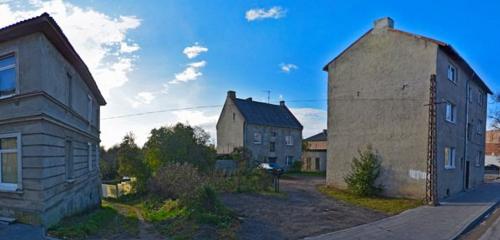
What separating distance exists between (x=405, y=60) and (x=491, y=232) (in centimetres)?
1134

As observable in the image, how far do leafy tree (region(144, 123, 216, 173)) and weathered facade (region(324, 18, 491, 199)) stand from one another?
9770 millimetres

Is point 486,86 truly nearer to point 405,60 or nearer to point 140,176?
point 405,60

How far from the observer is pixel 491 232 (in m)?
11.3

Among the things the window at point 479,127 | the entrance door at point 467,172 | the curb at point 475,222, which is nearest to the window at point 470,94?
the window at point 479,127

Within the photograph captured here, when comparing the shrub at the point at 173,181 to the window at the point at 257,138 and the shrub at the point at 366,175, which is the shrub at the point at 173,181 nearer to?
the shrub at the point at 366,175

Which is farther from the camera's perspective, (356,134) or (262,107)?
(262,107)

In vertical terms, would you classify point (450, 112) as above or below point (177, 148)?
above

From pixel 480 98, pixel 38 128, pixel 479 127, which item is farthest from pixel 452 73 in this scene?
pixel 38 128

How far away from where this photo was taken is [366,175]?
2014 cm

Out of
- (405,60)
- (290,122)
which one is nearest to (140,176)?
(405,60)

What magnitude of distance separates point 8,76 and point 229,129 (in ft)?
111

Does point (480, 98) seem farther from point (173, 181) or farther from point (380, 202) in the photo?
point (173, 181)

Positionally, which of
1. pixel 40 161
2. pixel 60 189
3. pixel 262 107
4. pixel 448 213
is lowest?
pixel 448 213

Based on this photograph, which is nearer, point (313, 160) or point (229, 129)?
point (229, 129)
